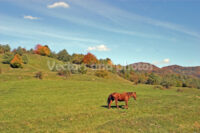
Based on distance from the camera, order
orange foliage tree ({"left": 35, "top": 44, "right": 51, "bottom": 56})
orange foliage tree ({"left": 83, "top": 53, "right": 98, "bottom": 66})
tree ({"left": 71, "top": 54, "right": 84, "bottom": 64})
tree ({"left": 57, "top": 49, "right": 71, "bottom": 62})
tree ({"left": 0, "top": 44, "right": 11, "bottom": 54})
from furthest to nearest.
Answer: tree ({"left": 57, "top": 49, "right": 71, "bottom": 62})
tree ({"left": 71, "top": 54, "right": 84, "bottom": 64})
orange foliage tree ({"left": 35, "top": 44, "right": 51, "bottom": 56})
orange foliage tree ({"left": 83, "top": 53, "right": 98, "bottom": 66})
tree ({"left": 0, "top": 44, "right": 11, "bottom": 54})

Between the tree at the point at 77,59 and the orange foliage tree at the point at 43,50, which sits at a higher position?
the orange foliage tree at the point at 43,50

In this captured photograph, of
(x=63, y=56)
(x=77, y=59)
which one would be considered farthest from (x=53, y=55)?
(x=77, y=59)

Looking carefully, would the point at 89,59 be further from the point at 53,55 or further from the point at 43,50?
the point at 43,50

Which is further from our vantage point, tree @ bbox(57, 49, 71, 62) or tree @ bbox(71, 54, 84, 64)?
tree @ bbox(57, 49, 71, 62)

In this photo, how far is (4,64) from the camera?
96.9 meters

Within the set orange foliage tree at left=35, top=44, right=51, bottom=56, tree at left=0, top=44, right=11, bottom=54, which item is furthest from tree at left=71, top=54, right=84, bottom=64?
tree at left=0, top=44, right=11, bottom=54

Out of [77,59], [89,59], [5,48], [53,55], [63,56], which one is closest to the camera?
[5,48]

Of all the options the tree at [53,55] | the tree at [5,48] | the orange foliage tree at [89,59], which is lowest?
the orange foliage tree at [89,59]

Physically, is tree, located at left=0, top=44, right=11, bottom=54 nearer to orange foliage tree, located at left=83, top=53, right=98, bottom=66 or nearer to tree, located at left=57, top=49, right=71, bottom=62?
tree, located at left=57, top=49, right=71, bottom=62

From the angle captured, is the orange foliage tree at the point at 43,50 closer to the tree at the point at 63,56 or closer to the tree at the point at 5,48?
the tree at the point at 63,56

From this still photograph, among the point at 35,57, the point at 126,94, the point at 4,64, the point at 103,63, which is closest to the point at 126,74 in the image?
the point at 103,63

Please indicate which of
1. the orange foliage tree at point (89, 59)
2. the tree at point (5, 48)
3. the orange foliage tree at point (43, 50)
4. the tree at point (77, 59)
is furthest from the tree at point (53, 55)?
the tree at point (5, 48)

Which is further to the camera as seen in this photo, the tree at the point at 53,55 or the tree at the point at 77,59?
the tree at the point at 77,59

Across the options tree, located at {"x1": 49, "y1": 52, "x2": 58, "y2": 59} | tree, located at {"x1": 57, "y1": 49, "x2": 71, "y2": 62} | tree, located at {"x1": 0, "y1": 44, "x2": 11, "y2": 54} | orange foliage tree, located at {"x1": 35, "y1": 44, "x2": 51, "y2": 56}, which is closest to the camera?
tree, located at {"x1": 0, "y1": 44, "x2": 11, "y2": 54}
